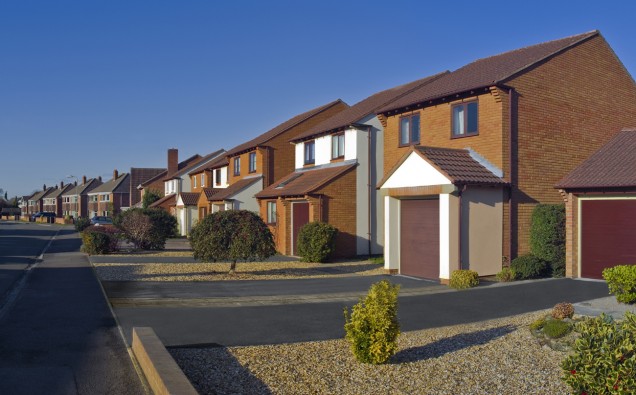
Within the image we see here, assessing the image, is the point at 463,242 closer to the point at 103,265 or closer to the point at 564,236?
the point at 564,236

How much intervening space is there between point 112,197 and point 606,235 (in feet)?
286

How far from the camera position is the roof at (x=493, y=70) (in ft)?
64.2

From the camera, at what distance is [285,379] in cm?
741

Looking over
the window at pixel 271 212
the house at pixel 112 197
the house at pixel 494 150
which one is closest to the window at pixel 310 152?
the window at pixel 271 212

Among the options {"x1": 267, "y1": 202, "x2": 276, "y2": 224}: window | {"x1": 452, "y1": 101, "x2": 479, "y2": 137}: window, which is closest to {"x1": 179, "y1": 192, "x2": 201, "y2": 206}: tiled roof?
{"x1": 267, "y1": 202, "x2": 276, "y2": 224}: window

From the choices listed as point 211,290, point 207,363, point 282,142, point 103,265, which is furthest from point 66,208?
point 207,363

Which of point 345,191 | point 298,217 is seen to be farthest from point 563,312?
point 298,217

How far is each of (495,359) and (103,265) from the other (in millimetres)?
18116

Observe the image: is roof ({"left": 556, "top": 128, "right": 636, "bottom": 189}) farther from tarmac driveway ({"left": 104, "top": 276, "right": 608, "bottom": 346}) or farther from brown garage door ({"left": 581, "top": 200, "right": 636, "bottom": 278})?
tarmac driveway ({"left": 104, "top": 276, "right": 608, "bottom": 346})

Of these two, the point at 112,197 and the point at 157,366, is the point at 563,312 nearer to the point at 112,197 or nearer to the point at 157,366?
the point at 157,366

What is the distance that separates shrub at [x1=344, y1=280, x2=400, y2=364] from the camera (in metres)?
7.79

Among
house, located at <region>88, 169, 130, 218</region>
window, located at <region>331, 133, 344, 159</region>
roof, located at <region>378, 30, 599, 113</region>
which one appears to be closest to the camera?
roof, located at <region>378, 30, 599, 113</region>

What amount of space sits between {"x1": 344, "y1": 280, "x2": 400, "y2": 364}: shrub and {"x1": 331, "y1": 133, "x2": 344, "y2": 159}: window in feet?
65.2

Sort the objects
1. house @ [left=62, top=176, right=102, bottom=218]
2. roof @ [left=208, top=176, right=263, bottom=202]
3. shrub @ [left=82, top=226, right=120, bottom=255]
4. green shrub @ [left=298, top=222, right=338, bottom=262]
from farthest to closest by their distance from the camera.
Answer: house @ [left=62, top=176, right=102, bottom=218] → roof @ [left=208, top=176, right=263, bottom=202] → shrub @ [left=82, top=226, right=120, bottom=255] → green shrub @ [left=298, top=222, right=338, bottom=262]
